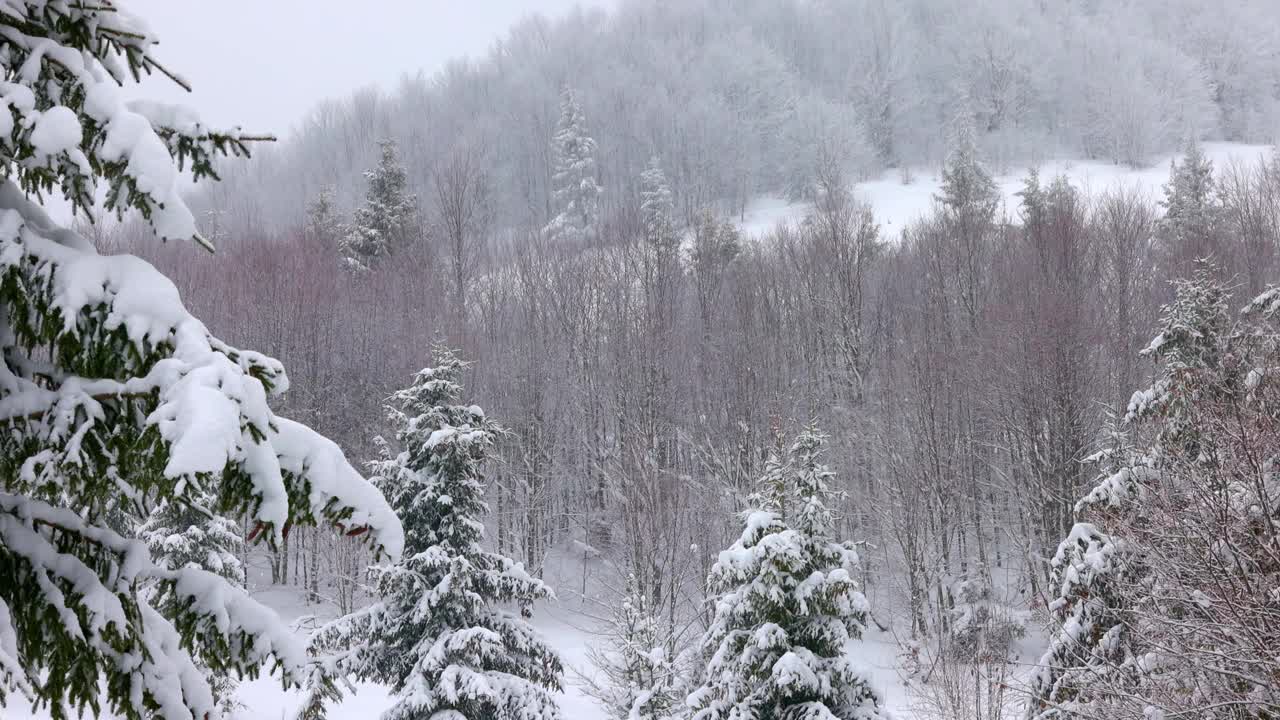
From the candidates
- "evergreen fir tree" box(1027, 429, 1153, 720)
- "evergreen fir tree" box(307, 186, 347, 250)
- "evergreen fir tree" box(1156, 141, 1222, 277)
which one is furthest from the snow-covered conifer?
"evergreen fir tree" box(307, 186, 347, 250)

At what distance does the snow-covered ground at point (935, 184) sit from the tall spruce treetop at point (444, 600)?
1537 inches

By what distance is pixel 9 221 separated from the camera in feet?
7.93

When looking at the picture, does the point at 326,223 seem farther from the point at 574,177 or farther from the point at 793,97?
the point at 793,97

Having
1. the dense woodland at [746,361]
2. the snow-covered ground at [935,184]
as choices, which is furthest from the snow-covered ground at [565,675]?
the snow-covered ground at [935,184]

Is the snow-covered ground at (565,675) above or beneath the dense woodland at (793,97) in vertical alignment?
beneath

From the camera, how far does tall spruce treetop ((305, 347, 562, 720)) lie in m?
9.64

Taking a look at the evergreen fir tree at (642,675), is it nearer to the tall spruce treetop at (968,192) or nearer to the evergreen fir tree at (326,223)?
the tall spruce treetop at (968,192)

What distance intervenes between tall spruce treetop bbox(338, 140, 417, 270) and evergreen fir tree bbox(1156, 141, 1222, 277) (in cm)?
2533

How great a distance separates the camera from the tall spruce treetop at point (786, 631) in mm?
8680

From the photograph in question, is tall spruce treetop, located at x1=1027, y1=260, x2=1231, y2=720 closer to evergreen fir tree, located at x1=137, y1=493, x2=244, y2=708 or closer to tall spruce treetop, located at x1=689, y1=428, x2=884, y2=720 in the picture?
tall spruce treetop, located at x1=689, y1=428, x2=884, y2=720

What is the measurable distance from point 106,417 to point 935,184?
59052 mm

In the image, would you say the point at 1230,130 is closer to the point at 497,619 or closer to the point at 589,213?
the point at 589,213

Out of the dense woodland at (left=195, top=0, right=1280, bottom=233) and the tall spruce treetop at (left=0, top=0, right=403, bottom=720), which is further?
the dense woodland at (left=195, top=0, right=1280, bottom=233)

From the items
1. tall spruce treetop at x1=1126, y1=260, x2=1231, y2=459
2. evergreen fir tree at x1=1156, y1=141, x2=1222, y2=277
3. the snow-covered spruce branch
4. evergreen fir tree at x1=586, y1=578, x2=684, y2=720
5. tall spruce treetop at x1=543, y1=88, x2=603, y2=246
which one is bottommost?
evergreen fir tree at x1=586, y1=578, x2=684, y2=720
